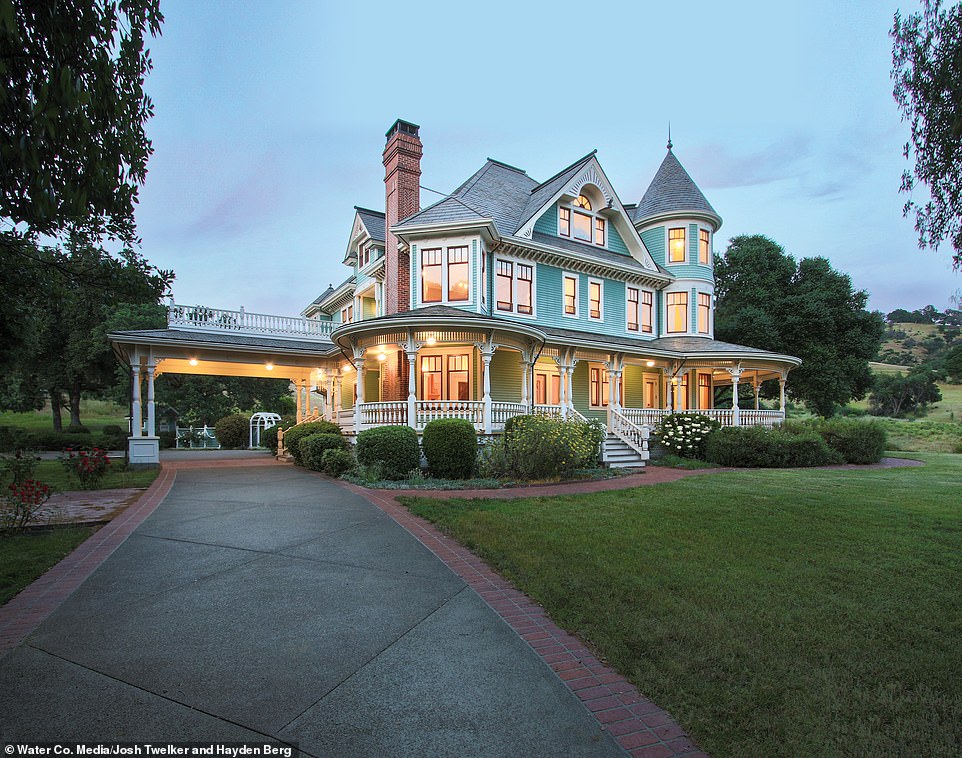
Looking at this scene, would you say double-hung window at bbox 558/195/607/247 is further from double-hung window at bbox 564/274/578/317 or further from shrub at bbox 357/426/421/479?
shrub at bbox 357/426/421/479

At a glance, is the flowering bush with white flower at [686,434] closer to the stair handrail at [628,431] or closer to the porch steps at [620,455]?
the stair handrail at [628,431]

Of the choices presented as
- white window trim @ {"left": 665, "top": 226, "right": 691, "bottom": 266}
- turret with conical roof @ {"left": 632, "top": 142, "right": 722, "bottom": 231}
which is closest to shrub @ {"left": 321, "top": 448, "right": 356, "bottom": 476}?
white window trim @ {"left": 665, "top": 226, "right": 691, "bottom": 266}

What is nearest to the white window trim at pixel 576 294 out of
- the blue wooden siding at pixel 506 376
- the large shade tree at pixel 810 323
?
the blue wooden siding at pixel 506 376

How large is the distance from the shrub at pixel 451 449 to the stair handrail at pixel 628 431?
7242 mm

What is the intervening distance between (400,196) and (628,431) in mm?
12921

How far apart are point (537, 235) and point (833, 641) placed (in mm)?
19048

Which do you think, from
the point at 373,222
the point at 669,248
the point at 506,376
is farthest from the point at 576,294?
the point at 373,222

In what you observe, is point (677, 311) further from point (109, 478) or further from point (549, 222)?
point (109, 478)

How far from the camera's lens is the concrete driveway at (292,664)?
9.25 feet

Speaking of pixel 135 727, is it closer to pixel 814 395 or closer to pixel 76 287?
pixel 76 287

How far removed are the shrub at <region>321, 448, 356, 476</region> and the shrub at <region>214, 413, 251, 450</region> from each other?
2113 centimetres

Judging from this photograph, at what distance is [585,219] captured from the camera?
22.9 m

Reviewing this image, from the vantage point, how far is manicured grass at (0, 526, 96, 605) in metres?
5.14

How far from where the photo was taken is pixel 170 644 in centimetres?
389
